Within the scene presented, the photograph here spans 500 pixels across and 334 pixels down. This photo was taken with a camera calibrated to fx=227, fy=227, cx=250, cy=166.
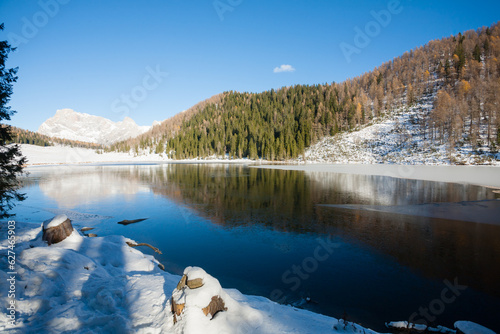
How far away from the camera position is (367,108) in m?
107

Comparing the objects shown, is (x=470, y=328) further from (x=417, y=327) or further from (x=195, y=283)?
(x=195, y=283)

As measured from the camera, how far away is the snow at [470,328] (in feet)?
15.3

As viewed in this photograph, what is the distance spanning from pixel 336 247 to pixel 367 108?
4492 inches

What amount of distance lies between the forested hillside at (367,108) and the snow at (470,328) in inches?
2948

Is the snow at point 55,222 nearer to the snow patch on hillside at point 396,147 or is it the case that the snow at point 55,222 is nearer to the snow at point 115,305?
the snow at point 115,305

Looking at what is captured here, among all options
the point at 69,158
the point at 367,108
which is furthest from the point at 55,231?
the point at 69,158

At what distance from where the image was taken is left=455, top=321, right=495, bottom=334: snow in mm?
4676

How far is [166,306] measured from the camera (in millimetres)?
4297

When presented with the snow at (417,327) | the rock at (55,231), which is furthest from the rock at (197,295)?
the rock at (55,231)

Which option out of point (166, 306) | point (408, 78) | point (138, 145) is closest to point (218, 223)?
point (166, 306)

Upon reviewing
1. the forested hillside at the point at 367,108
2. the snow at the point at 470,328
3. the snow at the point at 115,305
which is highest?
the forested hillside at the point at 367,108

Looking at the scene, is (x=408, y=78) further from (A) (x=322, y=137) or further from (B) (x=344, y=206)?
(B) (x=344, y=206)

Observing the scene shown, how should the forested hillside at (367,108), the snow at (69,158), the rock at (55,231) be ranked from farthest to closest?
the snow at (69,158) < the forested hillside at (367,108) < the rock at (55,231)

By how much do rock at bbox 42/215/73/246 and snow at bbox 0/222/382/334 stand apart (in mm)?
1646
